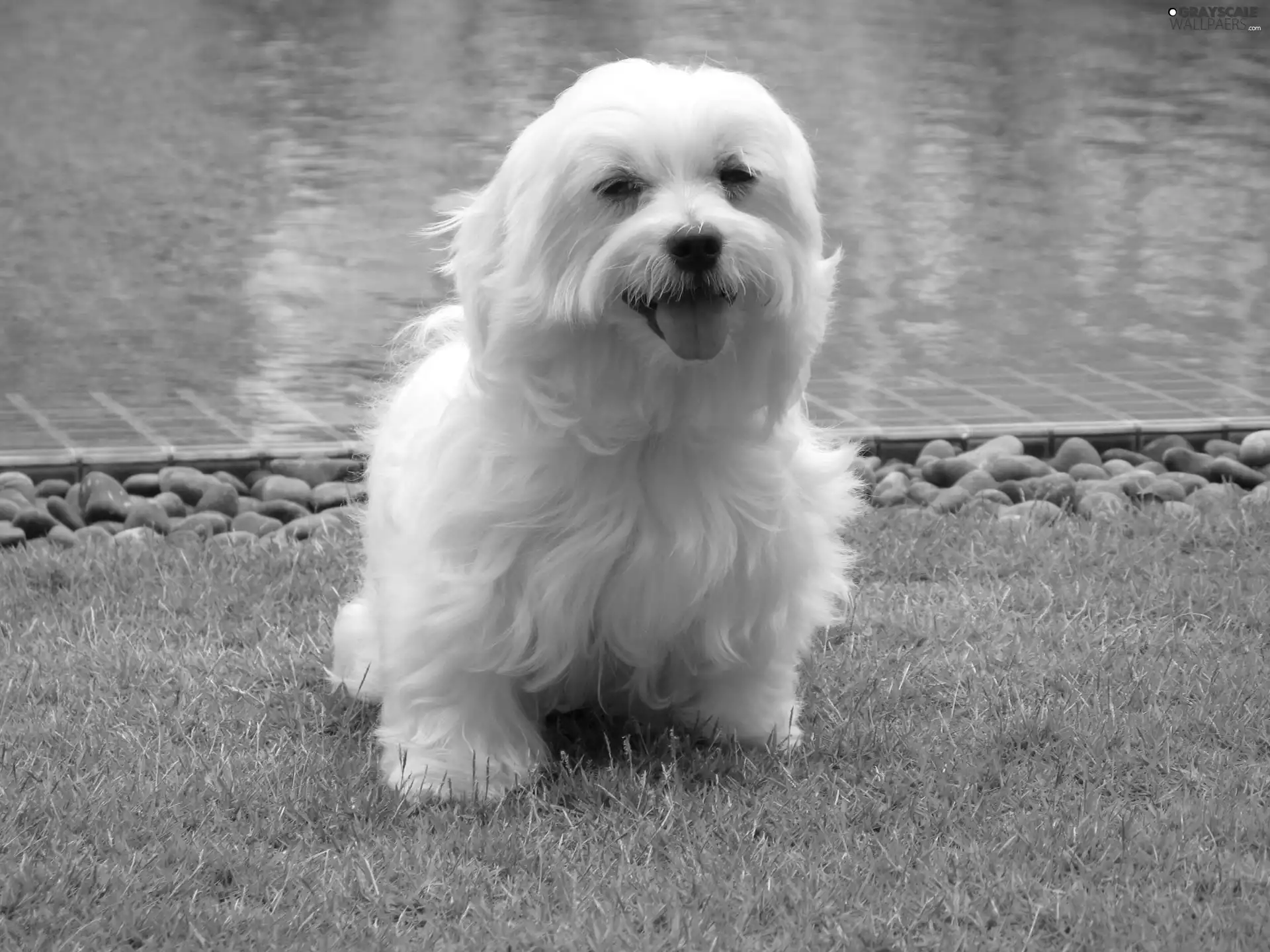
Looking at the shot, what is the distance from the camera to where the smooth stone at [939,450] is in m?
5.71

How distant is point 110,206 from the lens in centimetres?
1012

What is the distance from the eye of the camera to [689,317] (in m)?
2.92

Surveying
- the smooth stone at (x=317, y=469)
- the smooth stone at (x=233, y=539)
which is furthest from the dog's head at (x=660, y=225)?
the smooth stone at (x=317, y=469)

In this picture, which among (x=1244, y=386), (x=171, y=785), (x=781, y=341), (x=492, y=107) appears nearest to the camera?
(x=781, y=341)

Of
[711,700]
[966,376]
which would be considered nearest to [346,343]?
[966,376]

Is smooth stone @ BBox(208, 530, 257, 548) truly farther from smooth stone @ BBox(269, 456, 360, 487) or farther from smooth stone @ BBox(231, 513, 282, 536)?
smooth stone @ BBox(269, 456, 360, 487)

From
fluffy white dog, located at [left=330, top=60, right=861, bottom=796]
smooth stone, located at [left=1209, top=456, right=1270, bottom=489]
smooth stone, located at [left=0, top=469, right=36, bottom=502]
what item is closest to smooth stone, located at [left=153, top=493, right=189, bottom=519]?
smooth stone, located at [left=0, top=469, right=36, bottom=502]

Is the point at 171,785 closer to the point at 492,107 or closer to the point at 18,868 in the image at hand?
the point at 18,868

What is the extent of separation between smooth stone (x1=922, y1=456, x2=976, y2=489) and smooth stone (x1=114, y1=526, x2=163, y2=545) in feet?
7.79

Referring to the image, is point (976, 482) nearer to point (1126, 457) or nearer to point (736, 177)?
point (1126, 457)

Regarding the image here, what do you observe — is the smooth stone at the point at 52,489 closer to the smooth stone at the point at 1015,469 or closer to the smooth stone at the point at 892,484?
the smooth stone at the point at 892,484

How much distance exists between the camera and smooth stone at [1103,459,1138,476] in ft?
18.3

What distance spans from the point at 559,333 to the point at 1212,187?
28.3 feet

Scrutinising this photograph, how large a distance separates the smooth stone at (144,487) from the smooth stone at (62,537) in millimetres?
400
